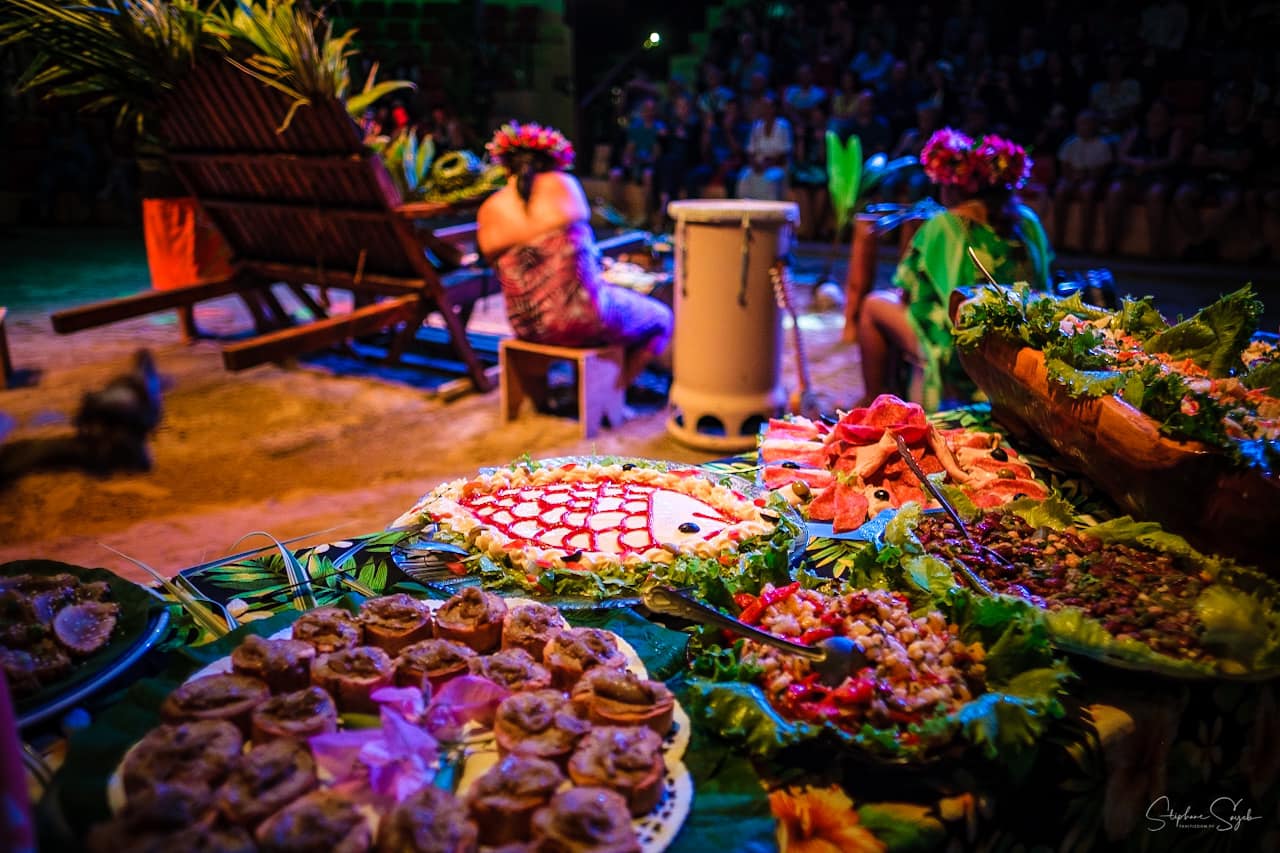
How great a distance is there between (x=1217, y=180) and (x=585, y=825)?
1034cm

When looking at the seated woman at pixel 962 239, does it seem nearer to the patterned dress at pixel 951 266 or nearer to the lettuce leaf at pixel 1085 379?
the patterned dress at pixel 951 266

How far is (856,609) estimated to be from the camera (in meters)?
1.39

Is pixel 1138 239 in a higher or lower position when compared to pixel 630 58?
lower

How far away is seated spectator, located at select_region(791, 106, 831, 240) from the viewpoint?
35.6 ft

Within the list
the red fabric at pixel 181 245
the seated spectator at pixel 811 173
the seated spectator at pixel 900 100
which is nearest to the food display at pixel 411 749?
the red fabric at pixel 181 245

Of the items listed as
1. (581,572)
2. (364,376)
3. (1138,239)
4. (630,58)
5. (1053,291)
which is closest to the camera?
(581,572)

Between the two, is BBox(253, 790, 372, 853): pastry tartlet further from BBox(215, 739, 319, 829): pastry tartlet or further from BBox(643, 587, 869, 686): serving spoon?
BBox(643, 587, 869, 686): serving spoon

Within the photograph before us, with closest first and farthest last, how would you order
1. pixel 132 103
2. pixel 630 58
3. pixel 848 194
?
1. pixel 132 103
2. pixel 848 194
3. pixel 630 58

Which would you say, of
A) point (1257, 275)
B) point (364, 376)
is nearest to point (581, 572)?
point (364, 376)

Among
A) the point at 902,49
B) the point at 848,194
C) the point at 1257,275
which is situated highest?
the point at 902,49

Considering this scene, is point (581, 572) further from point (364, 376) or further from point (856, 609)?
point (364, 376)

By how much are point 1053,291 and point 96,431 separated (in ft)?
10.8

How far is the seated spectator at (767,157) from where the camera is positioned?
9938 millimetres
